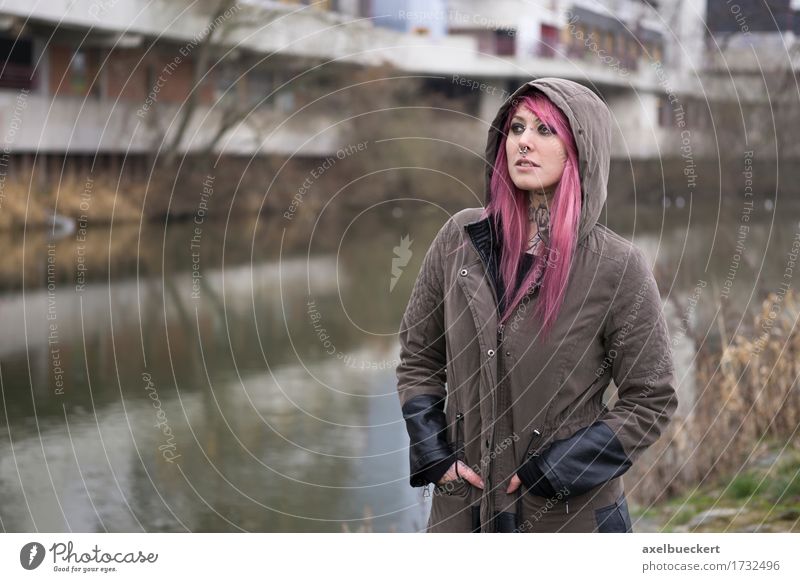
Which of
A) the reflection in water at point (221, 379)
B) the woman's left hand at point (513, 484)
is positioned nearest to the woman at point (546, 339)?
the woman's left hand at point (513, 484)

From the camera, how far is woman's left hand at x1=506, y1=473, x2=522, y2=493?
242 cm

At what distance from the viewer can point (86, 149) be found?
23766 mm

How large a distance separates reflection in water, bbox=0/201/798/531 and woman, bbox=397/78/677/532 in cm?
403

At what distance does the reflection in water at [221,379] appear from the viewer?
7.57 meters

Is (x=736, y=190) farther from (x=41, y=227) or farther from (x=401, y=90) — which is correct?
(x=41, y=227)

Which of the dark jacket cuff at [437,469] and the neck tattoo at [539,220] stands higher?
the neck tattoo at [539,220]

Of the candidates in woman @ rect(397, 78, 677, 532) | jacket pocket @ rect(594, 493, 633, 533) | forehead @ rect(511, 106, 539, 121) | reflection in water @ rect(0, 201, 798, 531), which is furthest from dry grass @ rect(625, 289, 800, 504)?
forehead @ rect(511, 106, 539, 121)

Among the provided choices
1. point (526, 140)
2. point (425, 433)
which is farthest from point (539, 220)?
point (425, 433)

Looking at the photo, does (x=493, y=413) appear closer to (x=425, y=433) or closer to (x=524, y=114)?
(x=425, y=433)

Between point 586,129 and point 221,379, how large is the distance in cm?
915

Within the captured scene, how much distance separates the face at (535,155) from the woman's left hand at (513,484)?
24.8 inches

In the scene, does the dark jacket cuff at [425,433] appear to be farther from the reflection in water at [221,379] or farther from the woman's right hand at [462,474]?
the reflection in water at [221,379]

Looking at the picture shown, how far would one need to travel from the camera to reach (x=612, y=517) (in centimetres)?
251
